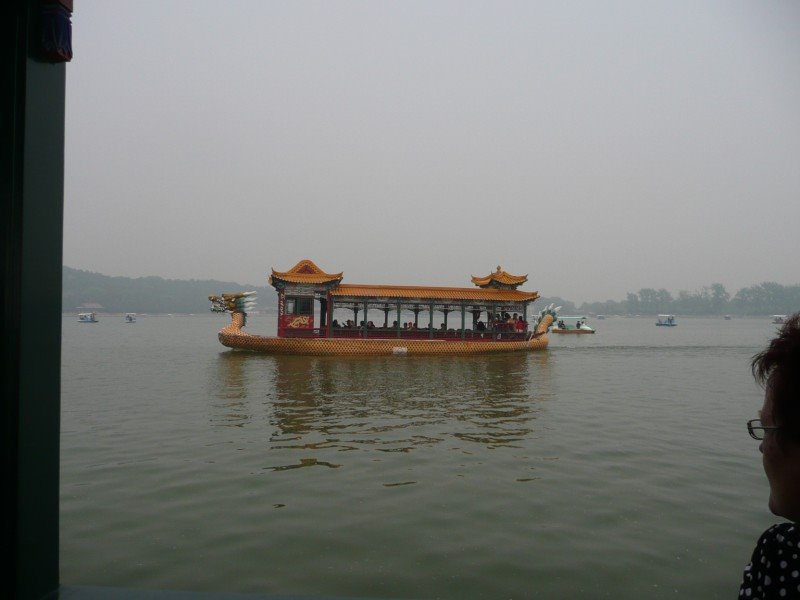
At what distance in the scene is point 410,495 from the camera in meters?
6.49

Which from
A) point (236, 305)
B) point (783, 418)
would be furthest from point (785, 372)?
point (236, 305)

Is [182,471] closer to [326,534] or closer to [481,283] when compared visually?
[326,534]

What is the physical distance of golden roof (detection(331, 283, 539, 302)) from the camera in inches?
963

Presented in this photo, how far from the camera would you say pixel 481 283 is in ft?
94.3

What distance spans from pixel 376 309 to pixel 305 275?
359 centimetres

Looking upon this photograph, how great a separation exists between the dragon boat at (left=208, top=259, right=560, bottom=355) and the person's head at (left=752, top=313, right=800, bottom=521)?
2255 centimetres

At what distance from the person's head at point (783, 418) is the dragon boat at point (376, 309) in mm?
22551

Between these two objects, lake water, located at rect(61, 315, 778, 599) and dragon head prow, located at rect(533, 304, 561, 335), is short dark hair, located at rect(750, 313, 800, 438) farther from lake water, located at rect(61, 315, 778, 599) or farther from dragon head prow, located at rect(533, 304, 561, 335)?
dragon head prow, located at rect(533, 304, 561, 335)

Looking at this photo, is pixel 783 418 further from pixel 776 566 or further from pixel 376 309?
pixel 376 309

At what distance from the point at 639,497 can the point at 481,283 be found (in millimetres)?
22501

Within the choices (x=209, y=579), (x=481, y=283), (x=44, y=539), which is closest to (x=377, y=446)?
(x=209, y=579)

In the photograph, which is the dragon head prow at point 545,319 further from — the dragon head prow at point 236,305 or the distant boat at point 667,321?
the distant boat at point 667,321

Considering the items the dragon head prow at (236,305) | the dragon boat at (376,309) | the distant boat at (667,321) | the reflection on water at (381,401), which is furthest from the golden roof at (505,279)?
the distant boat at (667,321)

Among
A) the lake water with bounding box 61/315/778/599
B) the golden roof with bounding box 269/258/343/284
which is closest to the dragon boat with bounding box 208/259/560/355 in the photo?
the golden roof with bounding box 269/258/343/284
